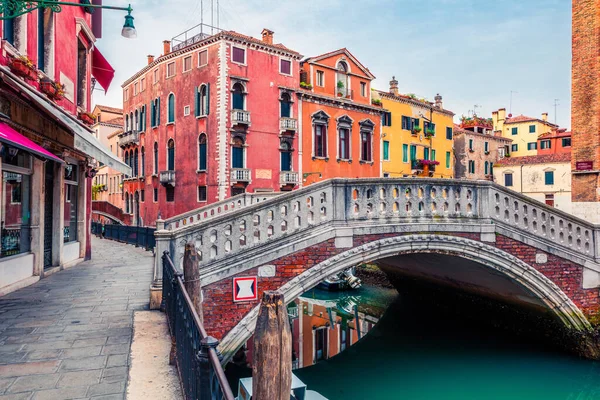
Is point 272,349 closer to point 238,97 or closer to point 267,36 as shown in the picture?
point 238,97

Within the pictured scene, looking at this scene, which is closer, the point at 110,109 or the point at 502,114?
the point at 110,109

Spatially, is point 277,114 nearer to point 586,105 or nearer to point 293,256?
point 586,105

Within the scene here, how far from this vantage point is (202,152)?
22781mm

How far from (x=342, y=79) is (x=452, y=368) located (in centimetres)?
1949

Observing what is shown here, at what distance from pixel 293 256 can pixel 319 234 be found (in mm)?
580

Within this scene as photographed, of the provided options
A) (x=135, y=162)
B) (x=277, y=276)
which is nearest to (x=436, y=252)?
(x=277, y=276)

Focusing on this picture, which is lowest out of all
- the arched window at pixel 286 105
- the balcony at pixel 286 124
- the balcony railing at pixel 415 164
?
the balcony railing at pixel 415 164

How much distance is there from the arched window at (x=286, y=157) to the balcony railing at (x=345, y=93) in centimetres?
486

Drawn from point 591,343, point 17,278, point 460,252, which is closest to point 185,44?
point 17,278

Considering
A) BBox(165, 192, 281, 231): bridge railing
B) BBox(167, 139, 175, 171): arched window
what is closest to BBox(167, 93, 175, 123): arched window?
BBox(167, 139, 175, 171): arched window

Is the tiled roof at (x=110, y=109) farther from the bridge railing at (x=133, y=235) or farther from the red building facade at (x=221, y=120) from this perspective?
the bridge railing at (x=133, y=235)

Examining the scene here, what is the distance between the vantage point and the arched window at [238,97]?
22250 millimetres

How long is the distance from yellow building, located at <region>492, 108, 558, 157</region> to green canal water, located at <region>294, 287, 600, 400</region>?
3353 cm

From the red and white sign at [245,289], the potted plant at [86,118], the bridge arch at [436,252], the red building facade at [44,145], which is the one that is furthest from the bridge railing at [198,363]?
the potted plant at [86,118]
